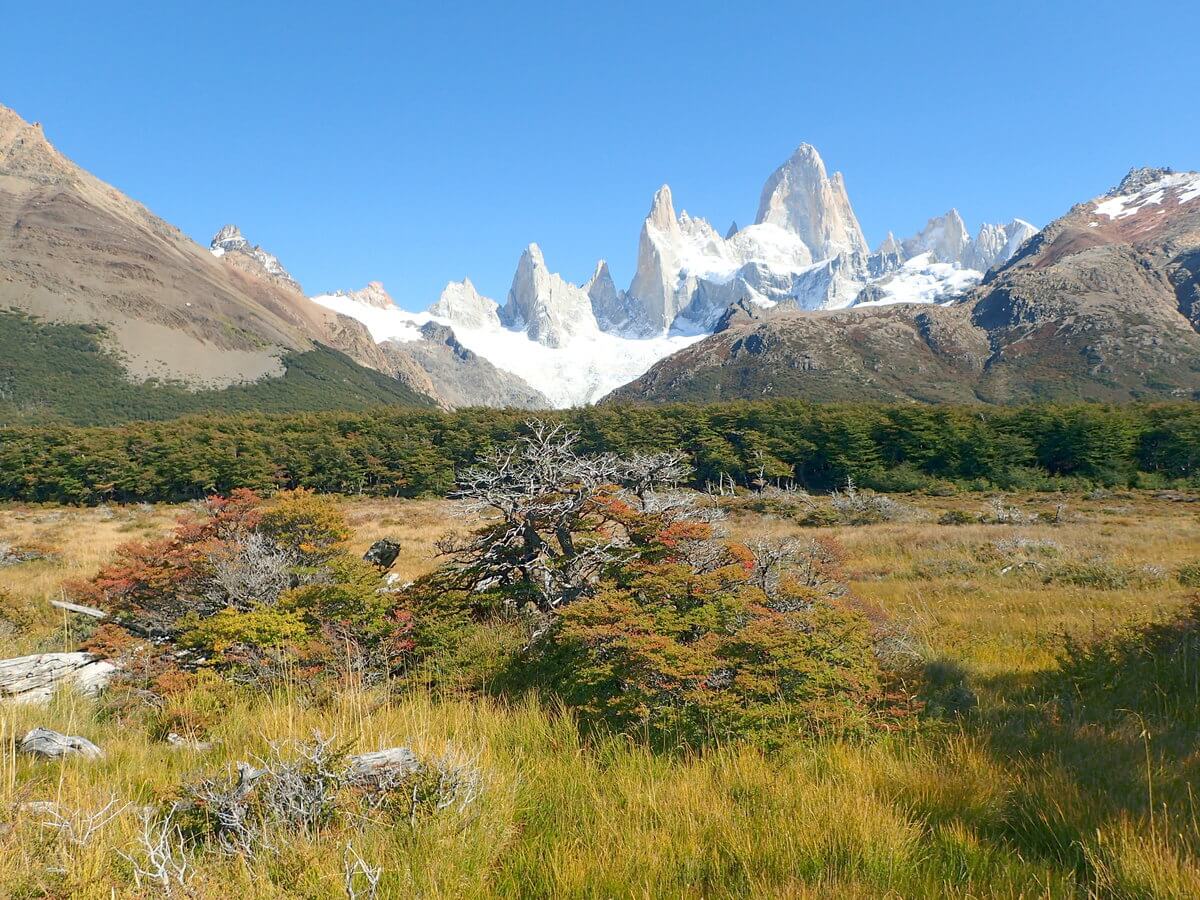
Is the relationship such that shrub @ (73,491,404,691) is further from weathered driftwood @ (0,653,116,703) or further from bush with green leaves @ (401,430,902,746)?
bush with green leaves @ (401,430,902,746)

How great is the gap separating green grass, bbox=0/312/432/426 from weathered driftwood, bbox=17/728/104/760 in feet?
485

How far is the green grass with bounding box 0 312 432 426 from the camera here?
134000 millimetres

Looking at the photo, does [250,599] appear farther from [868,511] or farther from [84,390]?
[84,390]

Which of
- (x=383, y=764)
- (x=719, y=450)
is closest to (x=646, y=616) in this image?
(x=383, y=764)

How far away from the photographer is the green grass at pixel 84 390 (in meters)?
134

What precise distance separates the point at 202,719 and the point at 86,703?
1.61 meters

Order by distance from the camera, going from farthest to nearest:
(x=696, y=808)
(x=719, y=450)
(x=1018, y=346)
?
(x=1018, y=346)
(x=719, y=450)
(x=696, y=808)

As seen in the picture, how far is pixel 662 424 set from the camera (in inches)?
2672

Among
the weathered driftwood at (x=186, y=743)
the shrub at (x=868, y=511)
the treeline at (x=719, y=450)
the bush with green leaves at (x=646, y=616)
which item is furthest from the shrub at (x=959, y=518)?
the weathered driftwood at (x=186, y=743)

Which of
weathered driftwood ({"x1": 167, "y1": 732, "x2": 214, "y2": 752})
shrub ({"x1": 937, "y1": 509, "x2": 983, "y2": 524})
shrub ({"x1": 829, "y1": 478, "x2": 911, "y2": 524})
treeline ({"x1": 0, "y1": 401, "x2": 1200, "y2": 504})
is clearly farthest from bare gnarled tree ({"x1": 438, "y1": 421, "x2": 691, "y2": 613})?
treeline ({"x1": 0, "y1": 401, "x2": 1200, "y2": 504})

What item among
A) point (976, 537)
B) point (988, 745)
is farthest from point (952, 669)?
point (976, 537)

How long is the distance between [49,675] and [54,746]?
127 inches

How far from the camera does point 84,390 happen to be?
143 metres

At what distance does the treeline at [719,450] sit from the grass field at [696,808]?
49400 mm
